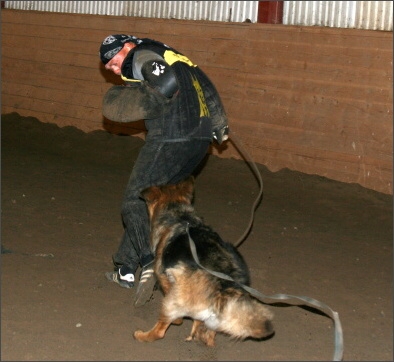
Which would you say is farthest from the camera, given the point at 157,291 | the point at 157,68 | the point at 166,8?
the point at 166,8

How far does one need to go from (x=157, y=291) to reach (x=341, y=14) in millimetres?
5238

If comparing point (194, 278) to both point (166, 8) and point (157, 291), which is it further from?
point (166, 8)

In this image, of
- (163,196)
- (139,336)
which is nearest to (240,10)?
(163,196)

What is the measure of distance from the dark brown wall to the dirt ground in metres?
0.33

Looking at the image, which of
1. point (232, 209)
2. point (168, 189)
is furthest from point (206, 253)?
point (232, 209)

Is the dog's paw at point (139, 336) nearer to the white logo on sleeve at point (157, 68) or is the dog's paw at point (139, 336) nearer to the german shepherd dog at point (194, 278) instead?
the german shepherd dog at point (194, 278)

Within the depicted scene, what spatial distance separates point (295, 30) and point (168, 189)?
5167mm

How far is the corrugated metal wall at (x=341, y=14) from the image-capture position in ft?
29.5

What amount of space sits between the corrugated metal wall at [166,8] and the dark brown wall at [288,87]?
310 mm

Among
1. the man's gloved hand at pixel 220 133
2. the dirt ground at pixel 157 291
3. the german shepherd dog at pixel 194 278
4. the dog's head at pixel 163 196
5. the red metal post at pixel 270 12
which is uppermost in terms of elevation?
the red metal post at pixel 270 12

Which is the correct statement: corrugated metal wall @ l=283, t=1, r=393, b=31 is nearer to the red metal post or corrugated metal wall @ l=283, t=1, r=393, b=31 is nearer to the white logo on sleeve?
the red metal post

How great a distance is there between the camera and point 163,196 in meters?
5.11

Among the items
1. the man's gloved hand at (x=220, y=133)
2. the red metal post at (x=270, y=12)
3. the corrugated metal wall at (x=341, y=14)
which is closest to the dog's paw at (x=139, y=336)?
the man's gloved hand at (x=220, y=133)

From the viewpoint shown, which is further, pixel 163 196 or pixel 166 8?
pixel 166 8
